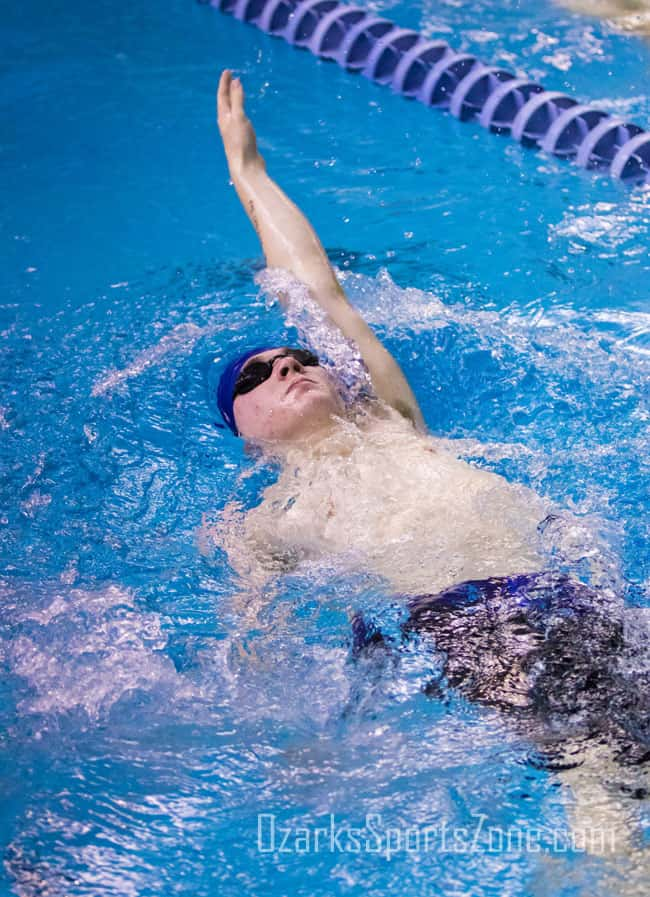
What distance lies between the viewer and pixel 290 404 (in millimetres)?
3156

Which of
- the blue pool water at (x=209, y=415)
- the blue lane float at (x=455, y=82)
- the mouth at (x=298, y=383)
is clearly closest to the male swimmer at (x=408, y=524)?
the mouth at (x=298, y=383)

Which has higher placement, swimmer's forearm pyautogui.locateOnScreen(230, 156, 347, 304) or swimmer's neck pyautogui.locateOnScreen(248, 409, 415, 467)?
swimmer's forearm pyautogui.locateOnScreen(230, 156, 347, 304)

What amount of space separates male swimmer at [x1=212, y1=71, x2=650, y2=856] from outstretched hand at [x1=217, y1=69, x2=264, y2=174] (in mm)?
10

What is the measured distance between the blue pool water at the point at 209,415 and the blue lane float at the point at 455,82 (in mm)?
121

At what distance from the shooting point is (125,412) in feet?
12.2

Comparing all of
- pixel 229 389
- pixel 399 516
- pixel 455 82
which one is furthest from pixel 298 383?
pixel 455 82

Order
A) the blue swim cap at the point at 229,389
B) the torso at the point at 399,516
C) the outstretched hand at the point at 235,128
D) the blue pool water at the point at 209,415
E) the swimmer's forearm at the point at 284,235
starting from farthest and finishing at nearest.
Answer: the outstretched hand at the point at 235,128 < the swimmer's forearm at the point at 284,235 < the blue swim cap at the point at 229,389 < the torso at the point at 399,516 < the blue pool water at the point at 209,415

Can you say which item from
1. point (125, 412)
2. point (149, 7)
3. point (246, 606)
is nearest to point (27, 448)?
point (125, 412)

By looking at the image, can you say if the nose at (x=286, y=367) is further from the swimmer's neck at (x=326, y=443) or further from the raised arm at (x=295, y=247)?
the raised arm at (x=295, y=247)

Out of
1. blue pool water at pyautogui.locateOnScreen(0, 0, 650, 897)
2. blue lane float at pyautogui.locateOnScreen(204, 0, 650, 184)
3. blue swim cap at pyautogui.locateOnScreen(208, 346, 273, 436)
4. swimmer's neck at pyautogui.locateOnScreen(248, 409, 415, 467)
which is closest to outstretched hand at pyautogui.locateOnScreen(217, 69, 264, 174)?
blue pool water at pyautogui.locateOnScreen(0, 0, 650, 897)

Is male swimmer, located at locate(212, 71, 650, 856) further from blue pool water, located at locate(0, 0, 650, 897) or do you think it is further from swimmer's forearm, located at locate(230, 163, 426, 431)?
blue pool water, located at locate(0, 0, 650, 897)

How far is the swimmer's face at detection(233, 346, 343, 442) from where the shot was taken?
3162mm

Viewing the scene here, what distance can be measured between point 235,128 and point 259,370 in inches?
43.0

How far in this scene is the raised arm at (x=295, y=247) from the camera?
3.49 meters
